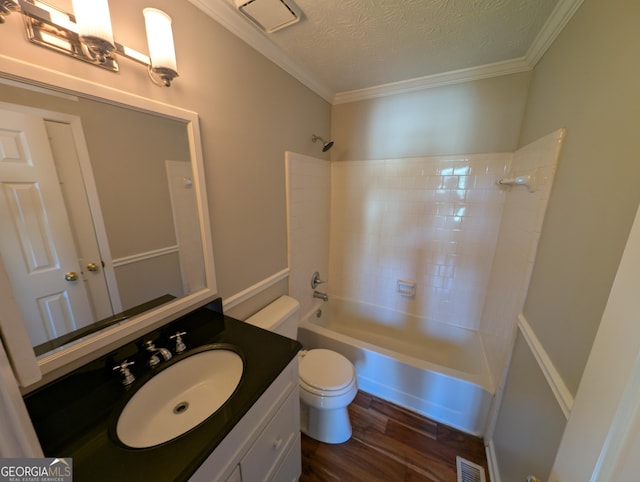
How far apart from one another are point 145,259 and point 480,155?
218 centimetres

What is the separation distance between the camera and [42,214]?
684 mm

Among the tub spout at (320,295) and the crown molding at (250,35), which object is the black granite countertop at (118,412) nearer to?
the tub spout at (320,295)

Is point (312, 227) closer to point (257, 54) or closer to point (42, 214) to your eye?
point (257, 54)

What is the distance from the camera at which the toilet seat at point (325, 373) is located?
1.35 metres

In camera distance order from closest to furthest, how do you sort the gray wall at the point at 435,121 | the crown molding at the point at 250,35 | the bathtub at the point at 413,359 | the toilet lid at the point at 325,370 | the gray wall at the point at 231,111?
the gray wall at the point at 231,111 < the crown molding at the point at 250,35 < the toilet lid at the point at 325,370 < the bathtub at the point at 413,359 < the gray wall at the point at 435,121

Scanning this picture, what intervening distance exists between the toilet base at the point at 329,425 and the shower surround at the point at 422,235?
79cm

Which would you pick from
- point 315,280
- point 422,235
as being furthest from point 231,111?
point 422,235

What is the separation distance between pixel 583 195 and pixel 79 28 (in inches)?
64.8

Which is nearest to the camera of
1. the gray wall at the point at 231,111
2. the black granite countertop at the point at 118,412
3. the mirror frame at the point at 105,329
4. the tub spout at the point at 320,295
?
the mirror frame at the point at 105,329

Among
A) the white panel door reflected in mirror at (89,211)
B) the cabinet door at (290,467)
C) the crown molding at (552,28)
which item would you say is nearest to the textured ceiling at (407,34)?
the crown molding at (552,28)

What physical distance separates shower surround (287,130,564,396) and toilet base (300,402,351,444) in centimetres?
79

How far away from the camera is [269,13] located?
1090 millimetres

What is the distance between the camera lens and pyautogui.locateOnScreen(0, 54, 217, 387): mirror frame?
361mm

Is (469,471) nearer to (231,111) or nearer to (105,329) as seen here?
(105,329)
